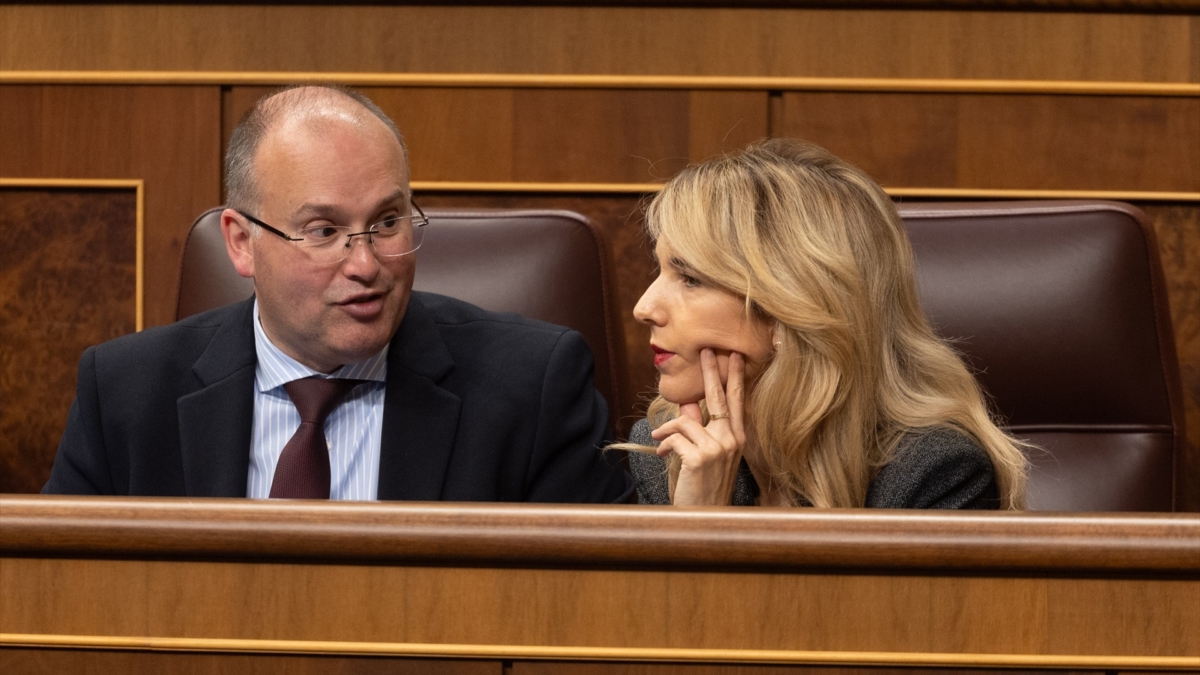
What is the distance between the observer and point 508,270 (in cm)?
123

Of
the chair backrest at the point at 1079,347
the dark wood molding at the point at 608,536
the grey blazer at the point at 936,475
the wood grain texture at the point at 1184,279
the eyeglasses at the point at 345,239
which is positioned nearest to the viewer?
the dark wood molding at the point at 608,536

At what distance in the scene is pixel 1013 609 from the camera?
0.57 metres

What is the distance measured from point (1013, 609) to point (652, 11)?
103cm

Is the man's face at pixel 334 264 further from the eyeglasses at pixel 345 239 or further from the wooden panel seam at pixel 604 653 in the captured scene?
the wooden panel seam at pixel 604 653

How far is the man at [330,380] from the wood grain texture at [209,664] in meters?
0.45

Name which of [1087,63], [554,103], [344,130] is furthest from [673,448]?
[1087,63]

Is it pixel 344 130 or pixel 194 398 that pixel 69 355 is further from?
pixel 344 130

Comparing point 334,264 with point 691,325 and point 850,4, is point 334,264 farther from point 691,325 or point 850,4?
point 850,4

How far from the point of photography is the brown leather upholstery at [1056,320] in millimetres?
1163

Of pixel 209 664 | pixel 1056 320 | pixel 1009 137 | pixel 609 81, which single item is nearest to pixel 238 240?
pixel 609 81

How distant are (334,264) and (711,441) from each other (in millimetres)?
341

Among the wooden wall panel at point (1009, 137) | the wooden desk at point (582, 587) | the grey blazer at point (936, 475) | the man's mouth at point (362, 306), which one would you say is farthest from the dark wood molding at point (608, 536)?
the wooden wall panel at point (1009, 137)

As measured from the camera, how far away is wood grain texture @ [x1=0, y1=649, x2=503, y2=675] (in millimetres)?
574

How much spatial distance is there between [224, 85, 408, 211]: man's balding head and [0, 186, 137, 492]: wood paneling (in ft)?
1.31
